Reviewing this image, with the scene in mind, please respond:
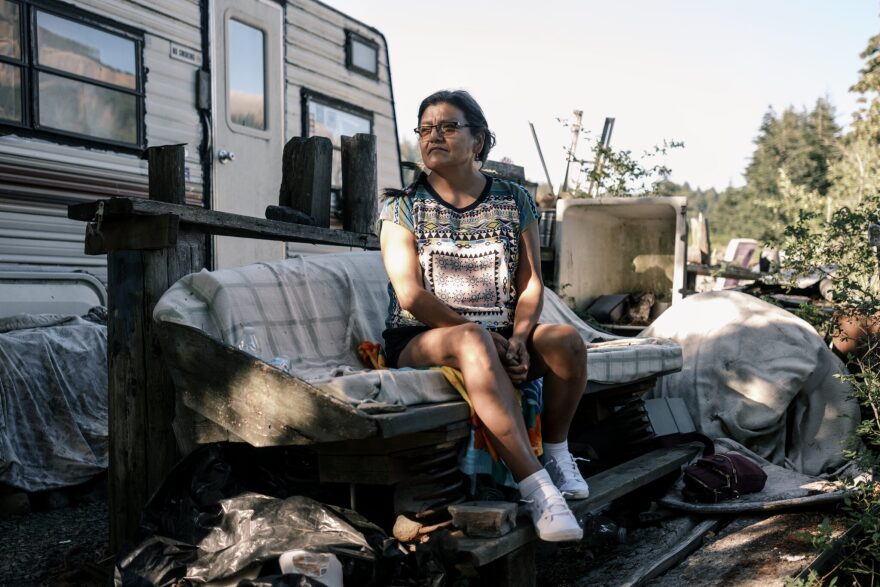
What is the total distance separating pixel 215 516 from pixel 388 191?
1528 mm

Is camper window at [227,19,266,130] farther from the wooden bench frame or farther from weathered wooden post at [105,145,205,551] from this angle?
weathered wooden post at [105,145,205,551]

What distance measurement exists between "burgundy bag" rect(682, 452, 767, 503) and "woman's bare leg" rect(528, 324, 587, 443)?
133 cm

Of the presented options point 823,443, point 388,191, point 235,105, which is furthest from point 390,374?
point 235,105

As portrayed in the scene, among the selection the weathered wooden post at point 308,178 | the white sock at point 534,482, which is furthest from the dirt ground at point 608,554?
the weathered wooden post at point 308,178

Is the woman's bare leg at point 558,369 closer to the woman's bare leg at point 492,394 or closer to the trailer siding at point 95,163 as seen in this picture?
the woman's bare leg at point 492,394

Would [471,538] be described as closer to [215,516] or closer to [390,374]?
[390,374]

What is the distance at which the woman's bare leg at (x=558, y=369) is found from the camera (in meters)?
3.27

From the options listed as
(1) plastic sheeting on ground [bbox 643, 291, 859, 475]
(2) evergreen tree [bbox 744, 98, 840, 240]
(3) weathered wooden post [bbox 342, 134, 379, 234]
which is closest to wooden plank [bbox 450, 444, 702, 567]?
(1) plastic sheeting on ground [bbox 643, 291, 859, 475]

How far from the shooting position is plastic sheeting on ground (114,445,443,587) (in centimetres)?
257

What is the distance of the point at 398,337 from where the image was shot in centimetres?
338

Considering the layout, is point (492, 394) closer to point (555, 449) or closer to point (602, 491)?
point (555, 449)

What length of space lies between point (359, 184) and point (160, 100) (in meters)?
2.59

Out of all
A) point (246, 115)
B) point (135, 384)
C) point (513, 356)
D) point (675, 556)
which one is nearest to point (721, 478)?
point (675, 556)

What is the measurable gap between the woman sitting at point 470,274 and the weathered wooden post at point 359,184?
128 cm
